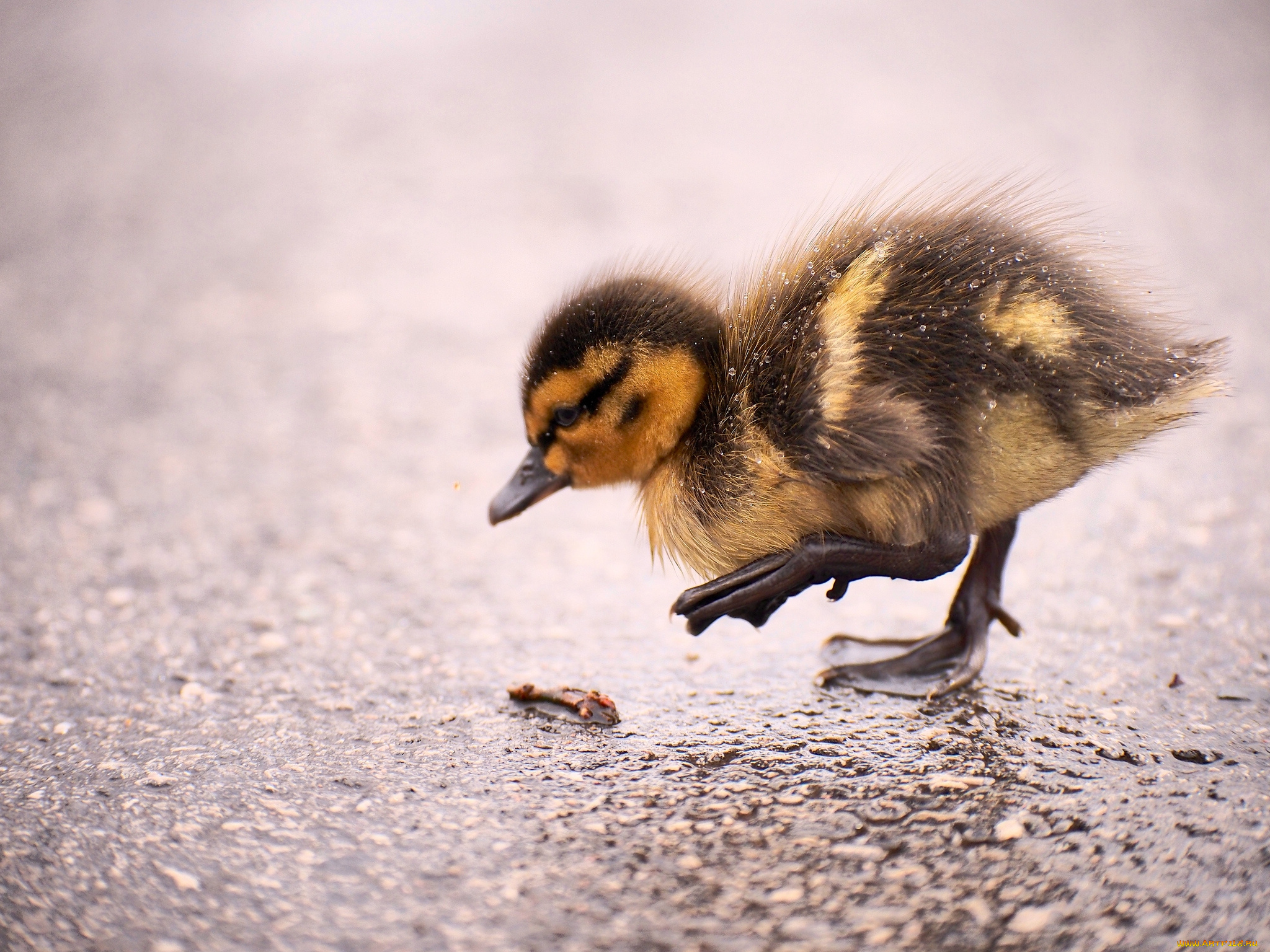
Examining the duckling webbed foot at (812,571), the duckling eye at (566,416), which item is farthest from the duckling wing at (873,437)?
the duckling eye at (566,416)

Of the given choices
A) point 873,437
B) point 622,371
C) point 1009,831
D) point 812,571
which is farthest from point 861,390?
point 1009,831

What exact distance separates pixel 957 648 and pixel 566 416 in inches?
37.5

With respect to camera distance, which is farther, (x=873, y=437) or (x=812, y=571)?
(x=812, y=571)

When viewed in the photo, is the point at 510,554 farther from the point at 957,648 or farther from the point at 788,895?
the point at 788,895

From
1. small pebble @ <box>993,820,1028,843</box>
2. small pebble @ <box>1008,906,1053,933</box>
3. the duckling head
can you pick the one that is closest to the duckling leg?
small pebble @ <box>993,820,1028,843</box>

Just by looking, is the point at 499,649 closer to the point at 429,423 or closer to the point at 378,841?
the point at 378,841

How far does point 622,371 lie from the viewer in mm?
2209

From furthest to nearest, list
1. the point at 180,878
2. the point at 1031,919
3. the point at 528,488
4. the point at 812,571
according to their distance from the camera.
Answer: the point at 528,488
the point at 812,571
the point at 180,878
the point at 1031,919

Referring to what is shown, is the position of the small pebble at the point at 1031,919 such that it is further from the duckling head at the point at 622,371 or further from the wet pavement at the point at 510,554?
the duckling head at the point at 622,371

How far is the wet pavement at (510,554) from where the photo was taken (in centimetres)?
182

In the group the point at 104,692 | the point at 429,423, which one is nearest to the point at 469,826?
the point at 104,692

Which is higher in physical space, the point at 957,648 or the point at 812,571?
the point at 812,571

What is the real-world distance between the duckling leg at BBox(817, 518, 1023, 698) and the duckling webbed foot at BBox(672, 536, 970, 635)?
29 cm

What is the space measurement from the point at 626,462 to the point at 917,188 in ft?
2.53
